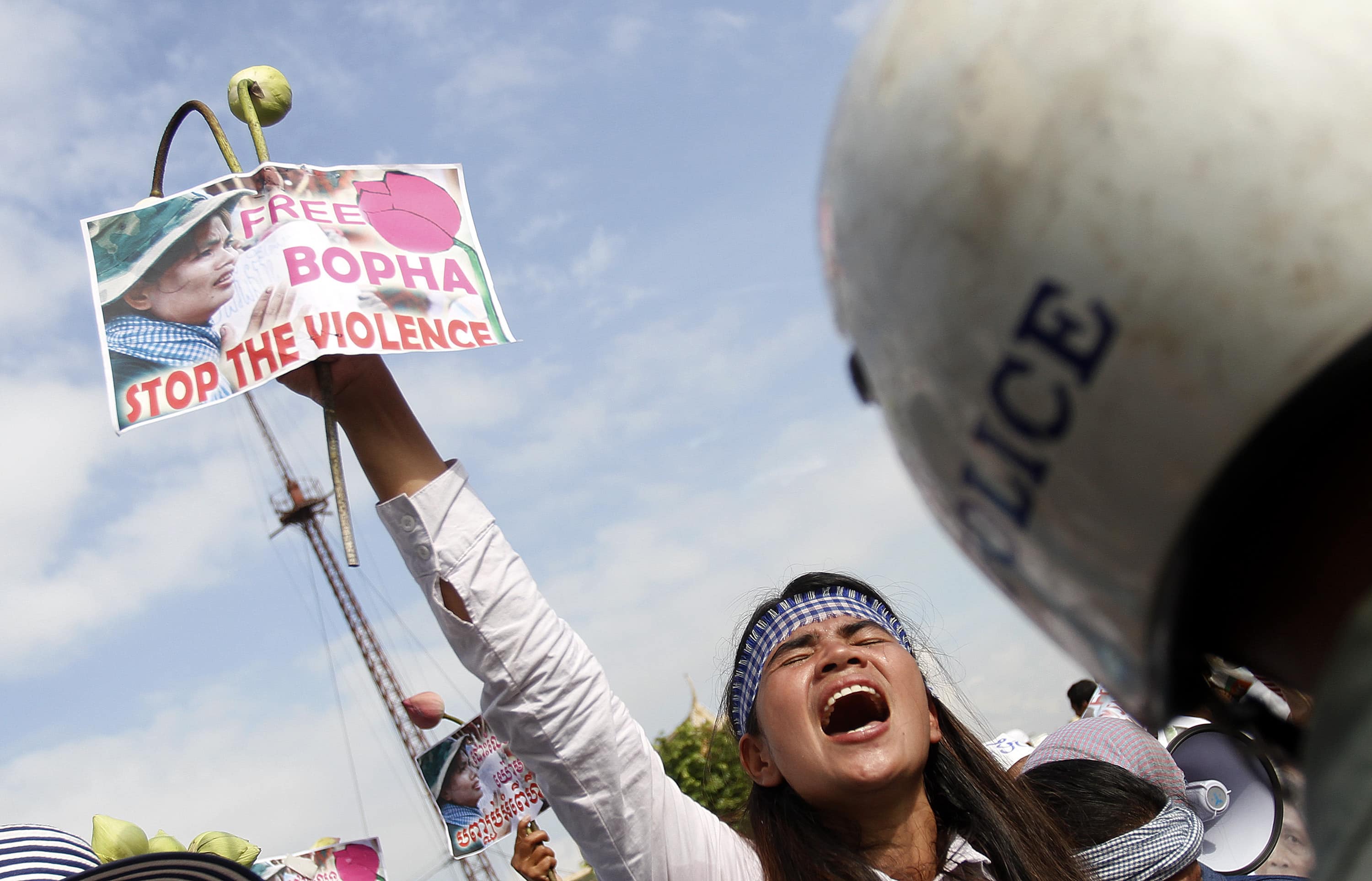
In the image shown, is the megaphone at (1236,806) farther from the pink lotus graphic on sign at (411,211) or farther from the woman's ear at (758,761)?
the pink lotus graphic on sign at (411,211)

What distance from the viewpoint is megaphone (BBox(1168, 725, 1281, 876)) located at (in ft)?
11.4

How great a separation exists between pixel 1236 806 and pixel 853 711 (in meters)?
1.75

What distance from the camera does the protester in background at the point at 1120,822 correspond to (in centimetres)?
257

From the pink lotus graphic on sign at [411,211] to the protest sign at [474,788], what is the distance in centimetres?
529

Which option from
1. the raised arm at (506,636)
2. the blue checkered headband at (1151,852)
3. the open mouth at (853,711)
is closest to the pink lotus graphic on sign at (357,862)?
the open mouth at (853,711)

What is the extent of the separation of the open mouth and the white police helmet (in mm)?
1556

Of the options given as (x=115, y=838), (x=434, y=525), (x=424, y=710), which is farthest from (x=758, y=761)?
(x=424, y=710)

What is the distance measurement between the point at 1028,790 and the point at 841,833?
61 cm

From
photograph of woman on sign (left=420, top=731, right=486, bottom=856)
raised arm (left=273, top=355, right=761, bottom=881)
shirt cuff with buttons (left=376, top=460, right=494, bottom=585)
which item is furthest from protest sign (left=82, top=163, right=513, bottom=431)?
photograph of woman on sign (left=420, top=731, right=486, bottom=856)

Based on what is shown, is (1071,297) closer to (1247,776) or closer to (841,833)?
(841,833)

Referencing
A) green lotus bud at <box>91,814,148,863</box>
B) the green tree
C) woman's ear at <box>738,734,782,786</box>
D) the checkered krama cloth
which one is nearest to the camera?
woman's ear at <box>738,734,782,786</box>

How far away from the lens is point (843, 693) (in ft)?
8.52

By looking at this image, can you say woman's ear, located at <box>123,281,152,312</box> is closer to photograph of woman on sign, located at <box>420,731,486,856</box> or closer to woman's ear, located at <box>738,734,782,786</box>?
woman's ear, located at <box>738,734,782,786</box>

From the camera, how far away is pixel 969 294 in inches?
40.2
